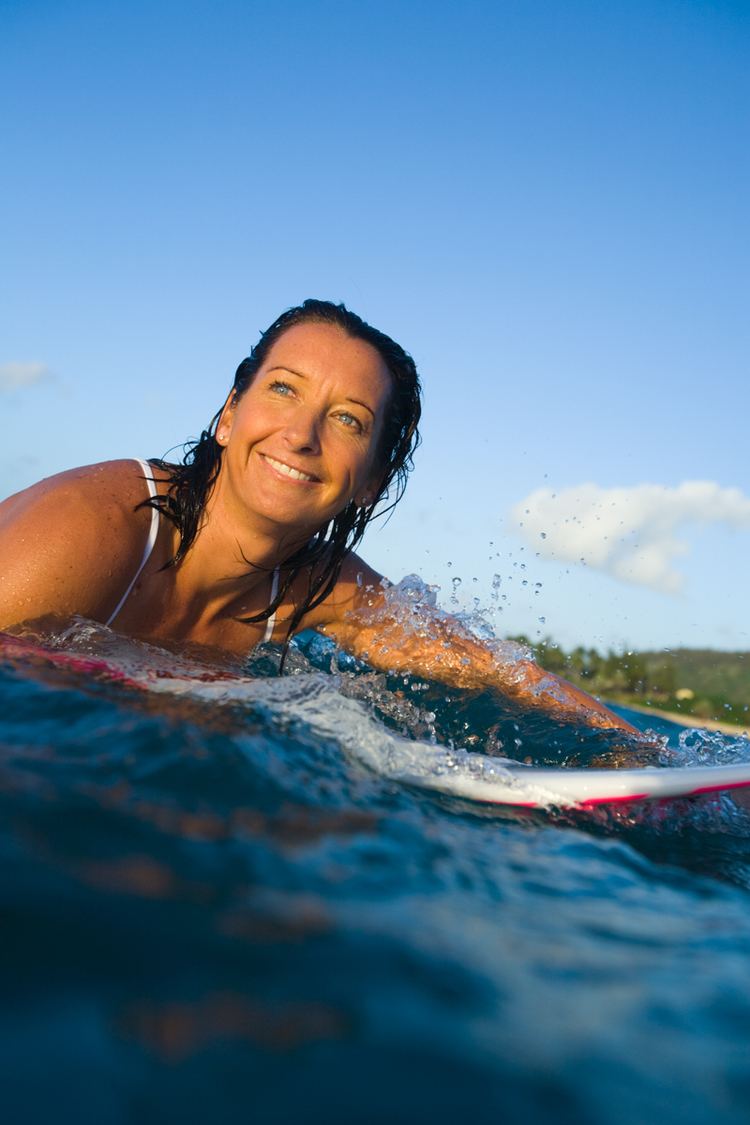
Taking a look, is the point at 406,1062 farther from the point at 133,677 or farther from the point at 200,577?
the point at 200,577

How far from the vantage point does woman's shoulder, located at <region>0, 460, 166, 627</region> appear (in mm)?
2783

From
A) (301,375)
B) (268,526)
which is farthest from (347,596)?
(301,375)

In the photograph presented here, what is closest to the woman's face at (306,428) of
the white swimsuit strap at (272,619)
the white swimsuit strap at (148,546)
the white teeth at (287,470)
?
the white teeth at (287,470)

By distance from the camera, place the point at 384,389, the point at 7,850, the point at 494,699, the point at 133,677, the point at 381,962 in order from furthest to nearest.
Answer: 1. the point at 494,699
2. the point at 384,389
3. the point at 133,677
4. the point at 7,850
5. the point at 381,962

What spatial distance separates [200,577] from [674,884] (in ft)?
7.57

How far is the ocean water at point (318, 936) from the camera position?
1.04 metres

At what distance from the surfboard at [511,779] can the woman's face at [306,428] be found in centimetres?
91

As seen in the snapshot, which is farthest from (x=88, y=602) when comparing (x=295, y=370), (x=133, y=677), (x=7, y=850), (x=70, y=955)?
(x=70, y=955)

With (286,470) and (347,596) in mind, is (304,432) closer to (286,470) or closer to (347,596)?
(286,470)

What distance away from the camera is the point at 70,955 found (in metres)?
1.18

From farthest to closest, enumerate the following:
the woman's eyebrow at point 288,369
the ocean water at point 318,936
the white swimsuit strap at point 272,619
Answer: the white swimsuit strap at point 272,619 < the woman's eyebrow at point 288,369 < the ocean water at point 318,936

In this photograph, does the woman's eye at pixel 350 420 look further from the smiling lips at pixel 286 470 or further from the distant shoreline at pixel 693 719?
the distant shoreline at pixel 693 719

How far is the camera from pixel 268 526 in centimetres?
355

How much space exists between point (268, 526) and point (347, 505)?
530mm
